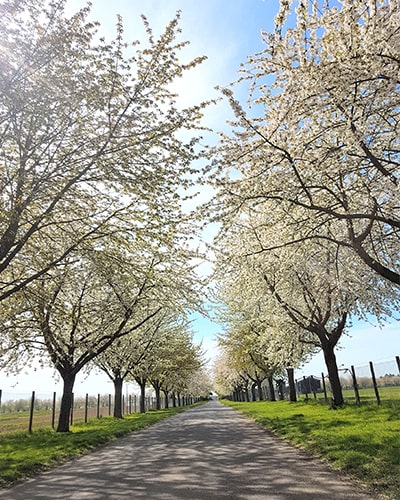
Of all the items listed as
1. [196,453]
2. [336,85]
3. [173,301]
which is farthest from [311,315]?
[336,85]

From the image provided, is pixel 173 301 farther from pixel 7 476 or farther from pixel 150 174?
pixel 7 476

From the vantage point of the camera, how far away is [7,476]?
22.6ft

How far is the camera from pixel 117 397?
86.2 ft

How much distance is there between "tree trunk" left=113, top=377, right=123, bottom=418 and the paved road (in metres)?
17.4

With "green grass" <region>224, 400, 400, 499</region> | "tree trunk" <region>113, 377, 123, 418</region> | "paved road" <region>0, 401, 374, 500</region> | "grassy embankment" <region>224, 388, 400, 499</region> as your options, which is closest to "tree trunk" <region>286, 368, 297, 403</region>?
"tree trunk" <region>113, 377, 123, 418</region>

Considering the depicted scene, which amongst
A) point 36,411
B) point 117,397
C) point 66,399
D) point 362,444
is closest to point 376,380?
point 362,444

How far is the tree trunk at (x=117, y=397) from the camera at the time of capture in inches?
1009

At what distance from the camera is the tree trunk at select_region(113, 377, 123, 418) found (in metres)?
25.6

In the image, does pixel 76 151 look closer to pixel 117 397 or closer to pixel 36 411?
pixel 117 397

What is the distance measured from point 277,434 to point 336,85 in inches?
379


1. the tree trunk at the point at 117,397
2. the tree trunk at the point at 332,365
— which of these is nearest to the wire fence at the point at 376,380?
the tree trunk at the point at 332,365

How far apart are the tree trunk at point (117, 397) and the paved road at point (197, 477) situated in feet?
57.2

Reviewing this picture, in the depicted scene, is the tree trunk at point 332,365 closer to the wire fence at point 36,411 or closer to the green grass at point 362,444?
the green grass at point 362,444

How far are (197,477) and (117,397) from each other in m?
21.9
